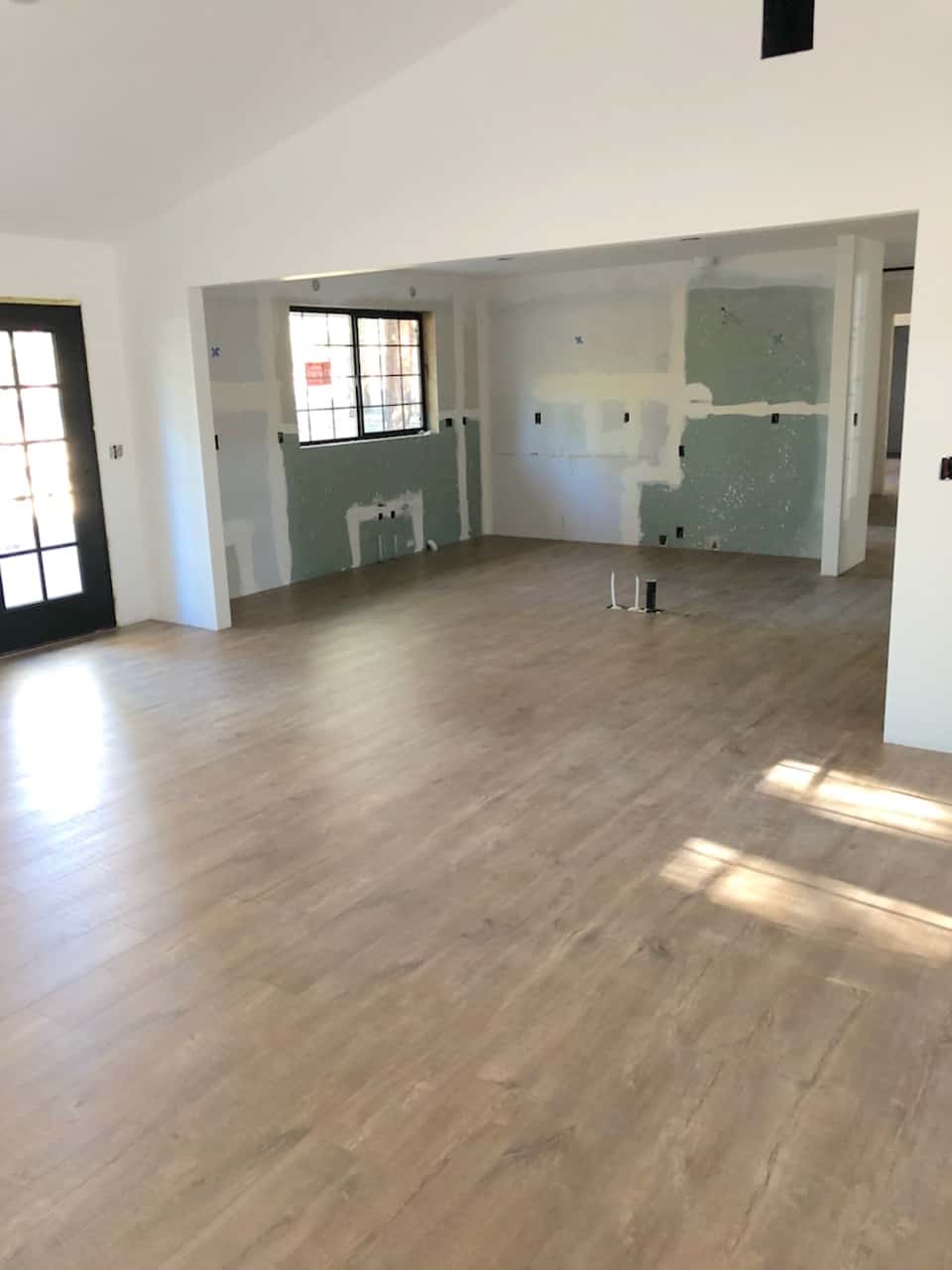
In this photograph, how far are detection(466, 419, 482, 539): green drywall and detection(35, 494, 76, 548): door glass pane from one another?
4.55m

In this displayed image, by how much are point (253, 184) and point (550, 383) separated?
447 cm

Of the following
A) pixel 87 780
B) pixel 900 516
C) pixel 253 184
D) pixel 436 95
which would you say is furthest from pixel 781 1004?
pixel 253 184

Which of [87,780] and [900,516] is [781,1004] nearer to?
[900,516]

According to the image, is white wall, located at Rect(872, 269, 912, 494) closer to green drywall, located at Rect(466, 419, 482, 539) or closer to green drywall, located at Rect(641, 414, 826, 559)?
green drywall, located at Rect(641, 414, 826, 559)

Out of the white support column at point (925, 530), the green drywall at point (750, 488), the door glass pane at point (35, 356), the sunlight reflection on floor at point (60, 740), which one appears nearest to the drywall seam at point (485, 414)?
the green drywall at point (750, 488)

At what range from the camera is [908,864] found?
347 cm

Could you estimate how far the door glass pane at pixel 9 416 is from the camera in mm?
6148

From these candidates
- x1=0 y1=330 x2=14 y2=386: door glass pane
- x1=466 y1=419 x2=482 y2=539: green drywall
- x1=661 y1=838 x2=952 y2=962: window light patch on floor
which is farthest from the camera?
x1=466 y1=419 x2=482 y2=539: green drywall

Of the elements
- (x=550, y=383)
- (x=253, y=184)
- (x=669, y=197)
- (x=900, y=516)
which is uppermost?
(x=253, y=184)

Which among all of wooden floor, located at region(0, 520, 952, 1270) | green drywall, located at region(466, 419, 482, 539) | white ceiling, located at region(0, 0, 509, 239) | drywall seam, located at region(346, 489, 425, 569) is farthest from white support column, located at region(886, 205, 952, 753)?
green drywall, located at region(466, 419, 482, 539)

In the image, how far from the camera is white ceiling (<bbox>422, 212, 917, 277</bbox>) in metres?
6.88

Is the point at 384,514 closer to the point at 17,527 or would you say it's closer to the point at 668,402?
the point at 668,402

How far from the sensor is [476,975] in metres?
2.92

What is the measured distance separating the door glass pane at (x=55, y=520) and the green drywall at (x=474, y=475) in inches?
179
